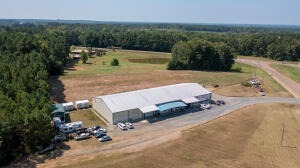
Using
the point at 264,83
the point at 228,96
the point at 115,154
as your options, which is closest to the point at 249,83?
the point at 264,83

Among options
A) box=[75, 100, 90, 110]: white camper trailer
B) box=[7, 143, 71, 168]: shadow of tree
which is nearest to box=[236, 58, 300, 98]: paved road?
box=[75, 100, 90, 110]: white camper trailer

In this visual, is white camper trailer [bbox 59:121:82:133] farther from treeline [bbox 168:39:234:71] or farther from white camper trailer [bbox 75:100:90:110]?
treeline [bbox 168:39:234:71]

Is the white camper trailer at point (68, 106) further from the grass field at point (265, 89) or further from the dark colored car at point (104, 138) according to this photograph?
the grass field at point (265, 89)

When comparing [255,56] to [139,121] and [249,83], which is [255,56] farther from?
[139,121]

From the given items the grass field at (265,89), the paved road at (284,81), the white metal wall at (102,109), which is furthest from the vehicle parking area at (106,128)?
the paved road at (284,81)

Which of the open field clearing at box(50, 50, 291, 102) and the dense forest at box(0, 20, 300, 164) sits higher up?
the dense forest at box(0, 20, 300, 164)

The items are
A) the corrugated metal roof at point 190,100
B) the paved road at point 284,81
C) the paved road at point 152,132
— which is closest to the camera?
the paved road at point 152,132
